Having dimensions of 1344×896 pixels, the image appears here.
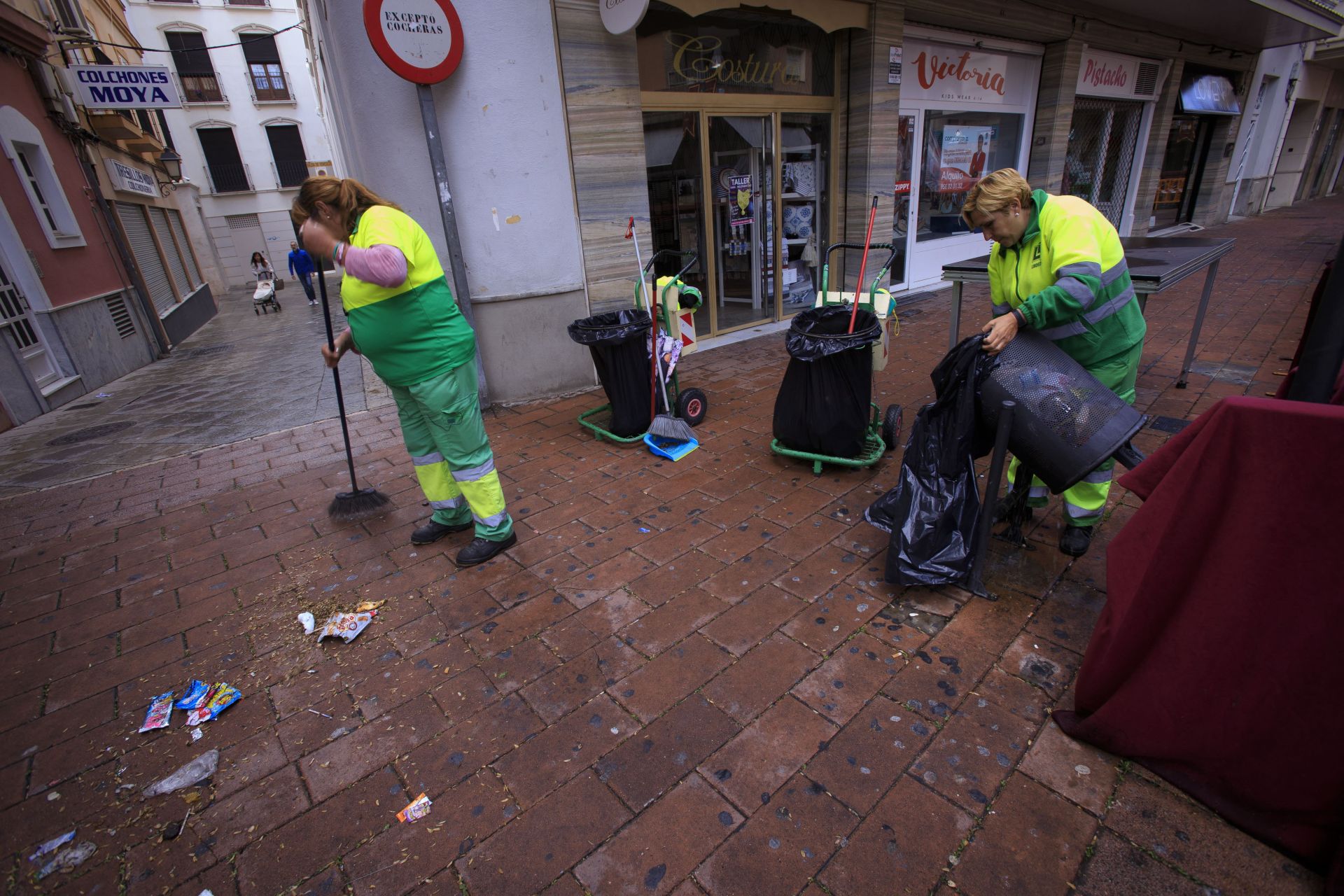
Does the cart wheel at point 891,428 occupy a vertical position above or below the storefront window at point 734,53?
below

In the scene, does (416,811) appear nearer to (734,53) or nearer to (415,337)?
(415,337)

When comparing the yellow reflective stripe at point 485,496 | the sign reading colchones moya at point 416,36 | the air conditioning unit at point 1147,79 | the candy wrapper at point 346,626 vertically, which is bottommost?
the candy wrapper at point 346,626

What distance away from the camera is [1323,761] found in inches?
57.5

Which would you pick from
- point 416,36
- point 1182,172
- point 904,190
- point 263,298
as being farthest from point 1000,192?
point 1182,172

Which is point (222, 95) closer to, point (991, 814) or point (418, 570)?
point (418, 570)

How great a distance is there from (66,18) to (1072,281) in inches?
567

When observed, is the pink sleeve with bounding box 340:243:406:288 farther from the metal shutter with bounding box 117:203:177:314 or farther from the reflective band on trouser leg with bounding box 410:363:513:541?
the metal shutter with bounding box 117:203:177:314

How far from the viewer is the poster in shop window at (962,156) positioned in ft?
29.0

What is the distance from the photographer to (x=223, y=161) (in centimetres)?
2188

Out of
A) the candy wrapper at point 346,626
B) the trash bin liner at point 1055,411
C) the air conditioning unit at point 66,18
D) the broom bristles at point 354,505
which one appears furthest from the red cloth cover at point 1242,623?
the air conditioning unit at point 66,18

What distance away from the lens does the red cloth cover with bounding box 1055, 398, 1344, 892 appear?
1409 mm

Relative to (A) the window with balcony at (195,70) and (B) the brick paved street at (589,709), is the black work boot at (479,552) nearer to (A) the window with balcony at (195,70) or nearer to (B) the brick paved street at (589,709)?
(B) the brick paved street at (589,709)

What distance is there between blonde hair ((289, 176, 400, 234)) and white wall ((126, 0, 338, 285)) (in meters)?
23.4

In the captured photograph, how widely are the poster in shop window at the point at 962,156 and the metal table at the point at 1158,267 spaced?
4258 millimetres
